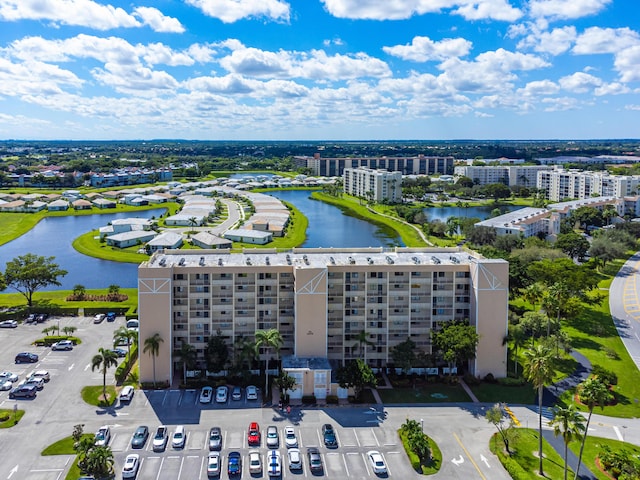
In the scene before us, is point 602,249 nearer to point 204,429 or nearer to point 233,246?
point 233,246

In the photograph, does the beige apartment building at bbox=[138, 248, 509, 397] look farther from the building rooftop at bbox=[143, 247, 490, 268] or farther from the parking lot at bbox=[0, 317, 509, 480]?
the parking lot at bbox=[0, 317, 509, 480]

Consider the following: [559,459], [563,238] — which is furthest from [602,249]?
[559,459]

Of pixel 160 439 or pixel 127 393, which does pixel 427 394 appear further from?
pixel 127 393

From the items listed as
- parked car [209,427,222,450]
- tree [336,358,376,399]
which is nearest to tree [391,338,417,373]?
tree [336,358,376,399]

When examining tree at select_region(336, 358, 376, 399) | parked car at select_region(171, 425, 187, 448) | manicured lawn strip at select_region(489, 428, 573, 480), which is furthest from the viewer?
tree at select_region(336, 358, 376, 399)

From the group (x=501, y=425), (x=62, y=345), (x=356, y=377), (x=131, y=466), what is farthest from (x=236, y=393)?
(x=501, y=425)

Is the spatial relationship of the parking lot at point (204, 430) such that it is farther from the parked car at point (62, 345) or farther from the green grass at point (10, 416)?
the parked car at point (62, 345)

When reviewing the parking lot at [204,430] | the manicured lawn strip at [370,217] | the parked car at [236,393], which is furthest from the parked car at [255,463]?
the manicured lawn strip at [370,217]
